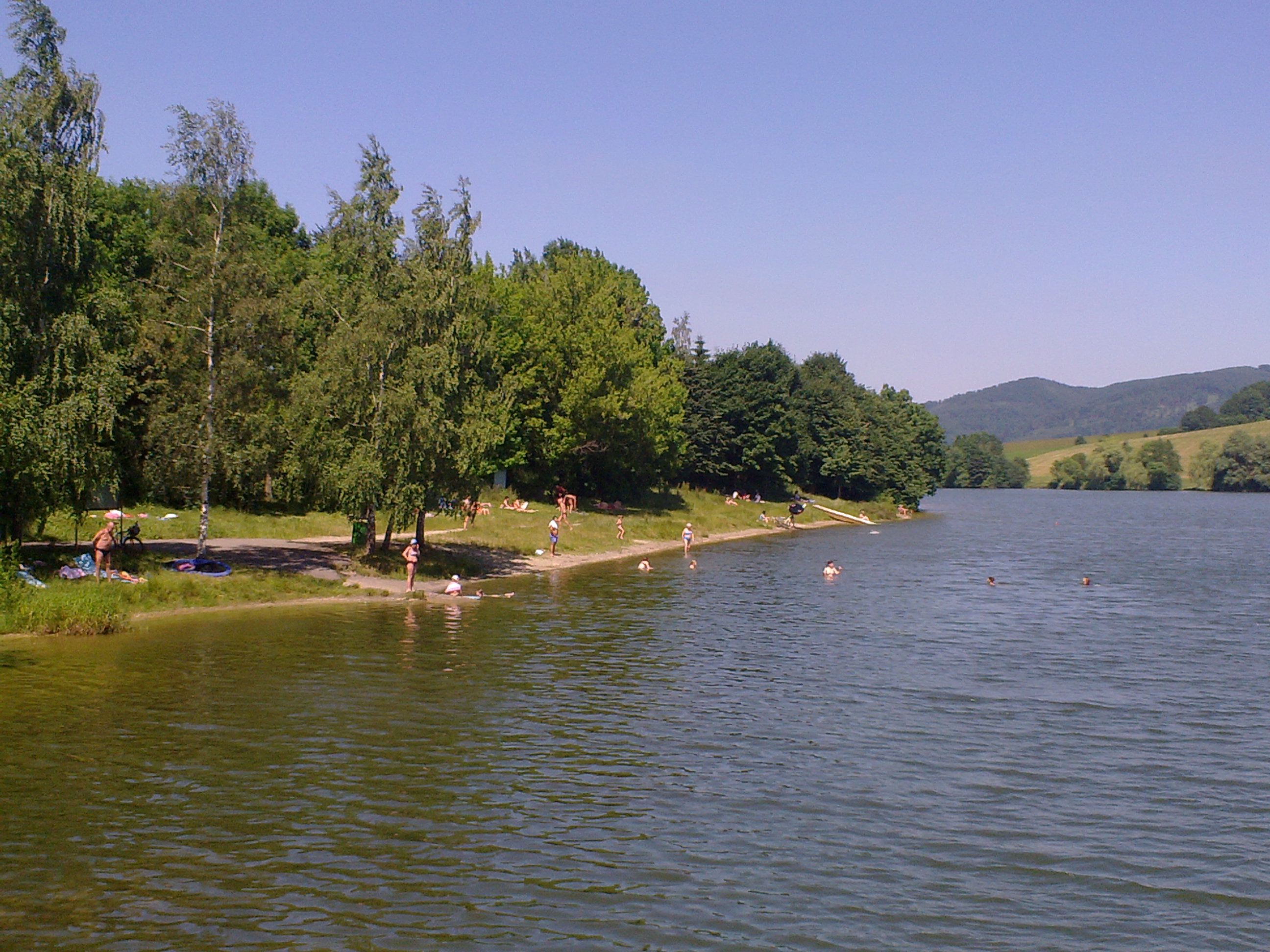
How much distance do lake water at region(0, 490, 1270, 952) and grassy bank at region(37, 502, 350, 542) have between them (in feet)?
41.0

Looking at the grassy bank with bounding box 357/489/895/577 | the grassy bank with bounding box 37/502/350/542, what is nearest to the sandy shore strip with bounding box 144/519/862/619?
the grassy bank with bounding box 357/489/895/577

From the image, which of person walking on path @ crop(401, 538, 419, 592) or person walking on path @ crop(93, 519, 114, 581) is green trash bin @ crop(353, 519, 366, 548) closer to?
person walking on path @ crop(401, 538, 419, 592)

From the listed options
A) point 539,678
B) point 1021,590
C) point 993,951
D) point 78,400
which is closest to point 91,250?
point 78,400

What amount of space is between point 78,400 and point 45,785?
19.1 metres

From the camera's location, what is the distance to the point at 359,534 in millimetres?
48375

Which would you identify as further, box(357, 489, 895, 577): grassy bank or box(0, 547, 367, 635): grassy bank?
box(357, 489, 895, 577): grassy bank

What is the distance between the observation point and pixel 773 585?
54.7 meters

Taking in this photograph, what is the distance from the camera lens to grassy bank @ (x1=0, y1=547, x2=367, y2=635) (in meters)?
31.5

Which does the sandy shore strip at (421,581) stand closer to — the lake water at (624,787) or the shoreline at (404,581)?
the shoreline at (404,581)

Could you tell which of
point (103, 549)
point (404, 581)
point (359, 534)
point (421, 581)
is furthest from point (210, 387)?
A: point (421, 581)

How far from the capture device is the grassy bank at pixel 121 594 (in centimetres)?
3145

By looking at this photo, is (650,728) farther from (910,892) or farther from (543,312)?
(543,312)

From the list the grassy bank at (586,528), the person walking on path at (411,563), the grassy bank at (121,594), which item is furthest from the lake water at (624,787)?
the grassy bank at (586,528)

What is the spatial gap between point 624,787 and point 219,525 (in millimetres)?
38914
